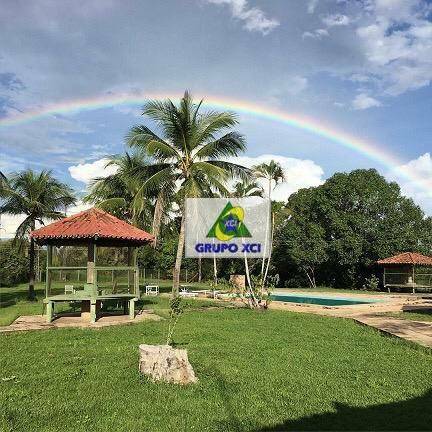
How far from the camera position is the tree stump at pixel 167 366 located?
20.3 feet

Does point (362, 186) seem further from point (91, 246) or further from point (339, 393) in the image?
point (339, 393)

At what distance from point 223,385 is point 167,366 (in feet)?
2.60

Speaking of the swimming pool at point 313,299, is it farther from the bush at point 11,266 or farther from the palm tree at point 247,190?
the bush at point 11,266

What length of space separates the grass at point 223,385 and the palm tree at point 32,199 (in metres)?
10.6

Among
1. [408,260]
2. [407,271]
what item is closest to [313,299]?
[408,260]

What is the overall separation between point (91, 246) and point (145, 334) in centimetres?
403

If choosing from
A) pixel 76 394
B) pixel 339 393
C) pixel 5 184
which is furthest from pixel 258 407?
pixel 5 184

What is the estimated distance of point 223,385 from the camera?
6082 mm

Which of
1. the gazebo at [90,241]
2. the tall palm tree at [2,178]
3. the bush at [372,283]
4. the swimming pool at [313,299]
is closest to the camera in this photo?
the gazebo at [90,241]

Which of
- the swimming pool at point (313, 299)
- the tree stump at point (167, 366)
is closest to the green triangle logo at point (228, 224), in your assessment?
the swimming pool at point (313, 299)

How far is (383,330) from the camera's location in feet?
36.0

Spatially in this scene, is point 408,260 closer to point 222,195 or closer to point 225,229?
point 225,229

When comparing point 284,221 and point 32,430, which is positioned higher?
point 284,221

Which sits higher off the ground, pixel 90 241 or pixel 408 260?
pixel 90 241
